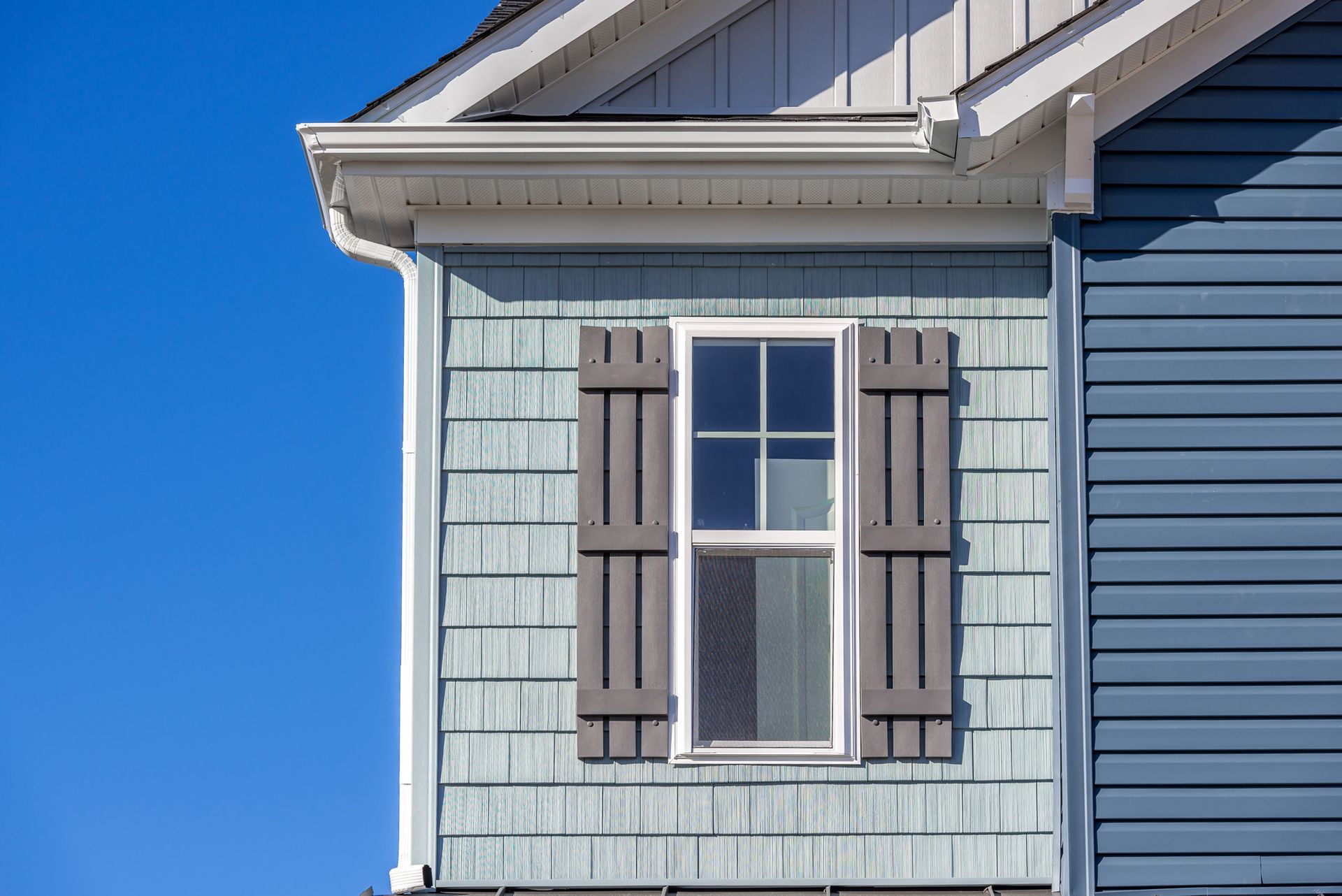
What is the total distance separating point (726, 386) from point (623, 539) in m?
0.65

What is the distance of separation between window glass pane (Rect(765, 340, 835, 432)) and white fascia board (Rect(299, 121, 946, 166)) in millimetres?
681

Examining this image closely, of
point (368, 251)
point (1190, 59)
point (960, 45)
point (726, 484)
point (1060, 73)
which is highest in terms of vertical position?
point (960, 45)

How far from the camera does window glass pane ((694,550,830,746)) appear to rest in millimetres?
4484

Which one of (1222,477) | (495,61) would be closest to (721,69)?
(495,61)

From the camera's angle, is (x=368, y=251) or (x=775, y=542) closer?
(x=775, y=542)

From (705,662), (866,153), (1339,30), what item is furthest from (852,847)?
(1339,30)

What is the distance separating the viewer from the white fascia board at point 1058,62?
423 cm

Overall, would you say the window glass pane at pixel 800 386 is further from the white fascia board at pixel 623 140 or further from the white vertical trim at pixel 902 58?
the white vertical trim at pixel 902 58

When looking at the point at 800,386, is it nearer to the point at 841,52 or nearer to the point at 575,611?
the point at 575,611

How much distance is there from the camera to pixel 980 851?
14.6 feet

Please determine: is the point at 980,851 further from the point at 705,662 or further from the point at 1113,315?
the point at 1113,315

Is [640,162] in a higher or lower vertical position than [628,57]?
lower

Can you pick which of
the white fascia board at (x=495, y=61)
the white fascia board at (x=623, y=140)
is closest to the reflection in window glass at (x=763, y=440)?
the white fascia board at (x=623, y=140)

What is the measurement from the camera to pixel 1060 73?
428 centimetres
